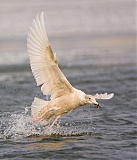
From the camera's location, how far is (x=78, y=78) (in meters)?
19.9

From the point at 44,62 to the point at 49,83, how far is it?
48 centimetres

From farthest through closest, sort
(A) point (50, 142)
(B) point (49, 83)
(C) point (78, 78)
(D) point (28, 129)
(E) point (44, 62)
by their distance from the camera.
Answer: (C) point (78, 78) → (D) point (28, 129) → (B) point (49, 83) → (E) point (44, 62) → (A) point (50, 142)

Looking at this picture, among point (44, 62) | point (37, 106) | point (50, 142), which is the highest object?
point (44, 62)

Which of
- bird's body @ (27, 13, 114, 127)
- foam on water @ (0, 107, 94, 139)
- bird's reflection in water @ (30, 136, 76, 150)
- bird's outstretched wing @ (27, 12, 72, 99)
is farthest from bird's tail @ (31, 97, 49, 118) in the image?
bird's reflection in water @ (30, 136, 76, 150)

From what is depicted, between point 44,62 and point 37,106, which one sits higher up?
point 44,62

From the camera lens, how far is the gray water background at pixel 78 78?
37.4 feet

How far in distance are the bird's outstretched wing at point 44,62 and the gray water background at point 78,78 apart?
961mm

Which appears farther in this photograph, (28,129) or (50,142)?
(28,129)

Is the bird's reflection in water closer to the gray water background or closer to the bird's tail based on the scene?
the gray water background

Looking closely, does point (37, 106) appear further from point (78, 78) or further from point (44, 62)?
point (78, 78)

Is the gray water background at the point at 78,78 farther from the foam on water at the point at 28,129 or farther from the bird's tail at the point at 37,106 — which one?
the bird's tail at the point at 37,106

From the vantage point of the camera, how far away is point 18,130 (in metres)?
12.6

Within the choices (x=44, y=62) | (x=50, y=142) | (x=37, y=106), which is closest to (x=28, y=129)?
(x=37, y=106)

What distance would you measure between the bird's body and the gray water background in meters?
0.50
